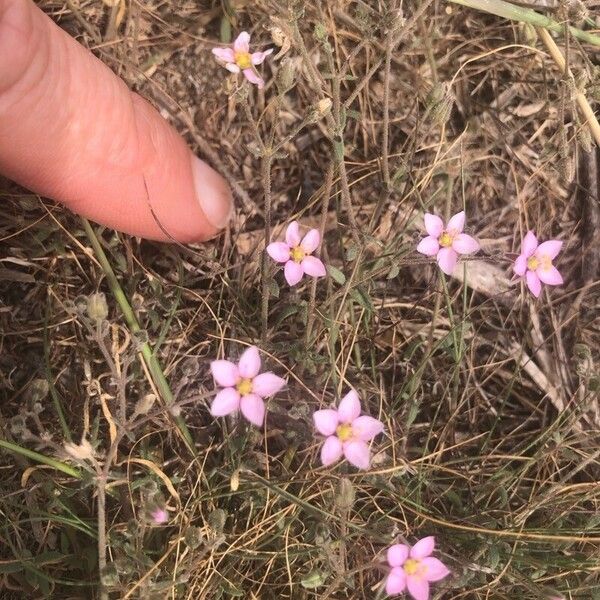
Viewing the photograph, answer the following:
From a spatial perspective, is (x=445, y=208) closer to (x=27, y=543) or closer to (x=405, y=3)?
(x=405, y=3)

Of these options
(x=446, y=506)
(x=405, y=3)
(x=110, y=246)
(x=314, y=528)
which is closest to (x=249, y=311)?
(x=110, y=246)

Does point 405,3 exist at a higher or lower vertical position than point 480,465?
higher

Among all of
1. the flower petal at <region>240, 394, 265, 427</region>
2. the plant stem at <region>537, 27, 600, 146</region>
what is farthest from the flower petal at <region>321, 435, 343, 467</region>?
A: the plant stem at <region>537, 27, 600, 146</region>

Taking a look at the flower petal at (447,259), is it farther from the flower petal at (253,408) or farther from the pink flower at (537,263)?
the flower petal at (253,408)

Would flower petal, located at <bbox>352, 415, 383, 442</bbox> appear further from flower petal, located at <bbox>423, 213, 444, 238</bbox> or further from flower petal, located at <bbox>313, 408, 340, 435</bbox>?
flower petal, located at <bbox>423, 213, 444, 238</bbox>

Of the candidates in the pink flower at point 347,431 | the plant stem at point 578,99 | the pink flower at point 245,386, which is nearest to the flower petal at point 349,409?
the pink flower at point 347,431

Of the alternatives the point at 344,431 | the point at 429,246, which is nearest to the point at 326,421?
the point at 344,431
